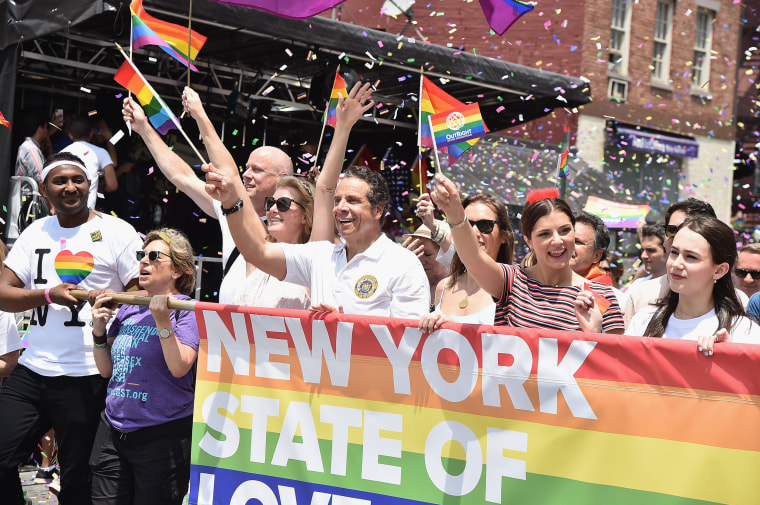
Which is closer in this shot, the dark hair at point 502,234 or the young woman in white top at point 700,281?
the young woman in white top at point 700,281

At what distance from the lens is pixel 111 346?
14.1 feet

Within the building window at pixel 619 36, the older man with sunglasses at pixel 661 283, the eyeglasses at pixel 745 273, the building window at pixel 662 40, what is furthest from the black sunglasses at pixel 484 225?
the building window at pixel 662 40

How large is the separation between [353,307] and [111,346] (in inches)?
54.1

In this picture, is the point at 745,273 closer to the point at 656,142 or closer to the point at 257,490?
the point at 257,490

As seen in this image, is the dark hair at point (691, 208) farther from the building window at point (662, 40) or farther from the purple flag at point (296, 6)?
the building window at point (662, 40)

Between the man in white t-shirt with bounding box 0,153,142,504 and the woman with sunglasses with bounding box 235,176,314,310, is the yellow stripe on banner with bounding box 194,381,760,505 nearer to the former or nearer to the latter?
the woman with sunglasses with bounding box 235,176,314,310

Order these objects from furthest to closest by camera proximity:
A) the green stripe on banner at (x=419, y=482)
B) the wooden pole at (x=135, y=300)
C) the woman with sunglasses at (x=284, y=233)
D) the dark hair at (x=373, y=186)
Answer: the woman with sunglasses at (x=284, y=233) < the dark hair at (x=373, y=186) < the wooden pole at (x=135, y=300) < the green stripe on banner at (x=419, y=482)

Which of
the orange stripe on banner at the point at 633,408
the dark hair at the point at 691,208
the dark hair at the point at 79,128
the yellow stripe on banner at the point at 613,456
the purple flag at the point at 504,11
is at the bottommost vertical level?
the yellow stripe on banner at the point at 613,456

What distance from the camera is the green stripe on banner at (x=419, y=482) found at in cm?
286

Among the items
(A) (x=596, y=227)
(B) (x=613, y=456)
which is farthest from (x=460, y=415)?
(A) (x=596, y=227)

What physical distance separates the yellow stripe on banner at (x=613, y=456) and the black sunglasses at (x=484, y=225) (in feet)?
4.29

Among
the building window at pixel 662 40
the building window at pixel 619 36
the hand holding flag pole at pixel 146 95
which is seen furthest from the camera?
the building window at pixel 662 40

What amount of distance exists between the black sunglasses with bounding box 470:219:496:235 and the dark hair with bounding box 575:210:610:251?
1306 millimetres

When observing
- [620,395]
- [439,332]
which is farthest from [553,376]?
[439,332]
